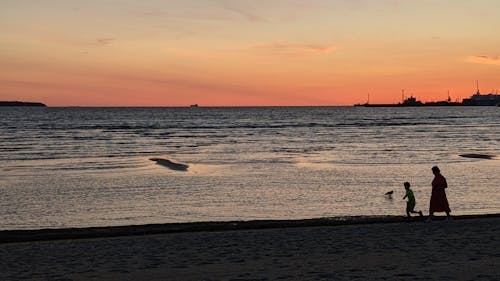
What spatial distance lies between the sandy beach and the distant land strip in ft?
1.33

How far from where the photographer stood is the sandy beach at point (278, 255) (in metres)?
11.3

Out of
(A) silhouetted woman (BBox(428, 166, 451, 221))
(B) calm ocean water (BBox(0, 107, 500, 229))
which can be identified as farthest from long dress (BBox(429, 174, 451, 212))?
(B) calm ocean water (BBox(0, 107, 500, 229))

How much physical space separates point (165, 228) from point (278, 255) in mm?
4880

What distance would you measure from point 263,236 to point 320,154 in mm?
35394

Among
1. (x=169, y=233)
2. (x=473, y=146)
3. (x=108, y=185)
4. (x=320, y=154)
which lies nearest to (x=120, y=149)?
(x=320, y=154)

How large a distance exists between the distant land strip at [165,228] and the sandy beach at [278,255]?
40 cm

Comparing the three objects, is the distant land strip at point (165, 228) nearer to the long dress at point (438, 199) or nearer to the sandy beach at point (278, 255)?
the sandy beach at point (278, 255)

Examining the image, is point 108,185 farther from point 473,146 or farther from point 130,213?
point 473,146

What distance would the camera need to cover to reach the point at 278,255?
13.1 meters

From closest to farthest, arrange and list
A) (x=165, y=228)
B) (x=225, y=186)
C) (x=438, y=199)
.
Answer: (x=165, y=228) → (x=438, y=199) → (x=225, y=186)

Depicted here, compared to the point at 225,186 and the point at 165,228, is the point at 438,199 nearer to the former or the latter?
the point at 165,228

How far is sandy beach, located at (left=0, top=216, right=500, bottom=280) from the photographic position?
11258 mm

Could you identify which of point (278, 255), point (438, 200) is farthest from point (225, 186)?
point (278, 255)

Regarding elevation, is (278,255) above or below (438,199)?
below
